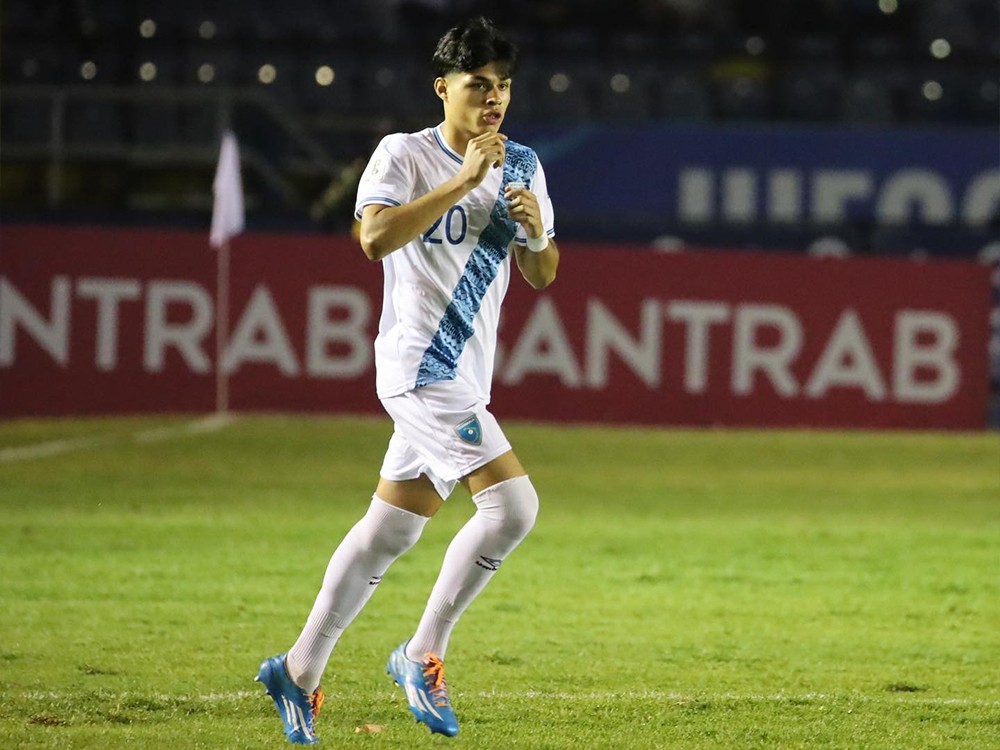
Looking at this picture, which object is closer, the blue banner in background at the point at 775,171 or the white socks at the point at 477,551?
the white socks at the point at 477,551

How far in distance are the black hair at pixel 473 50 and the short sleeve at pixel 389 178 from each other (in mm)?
266

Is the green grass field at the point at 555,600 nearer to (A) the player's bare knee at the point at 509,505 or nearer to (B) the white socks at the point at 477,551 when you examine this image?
(B) the white socks at the point at 477,551

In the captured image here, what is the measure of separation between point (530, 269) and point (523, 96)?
13.8m

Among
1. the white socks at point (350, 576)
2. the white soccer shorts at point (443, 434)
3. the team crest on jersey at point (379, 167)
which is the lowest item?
the white socks at point (350, 576)

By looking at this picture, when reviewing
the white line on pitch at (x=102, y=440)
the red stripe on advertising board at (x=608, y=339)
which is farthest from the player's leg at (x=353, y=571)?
the red stripe on advertising board at (x=608, y=339)

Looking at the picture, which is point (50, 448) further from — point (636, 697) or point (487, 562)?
point (487, 562)

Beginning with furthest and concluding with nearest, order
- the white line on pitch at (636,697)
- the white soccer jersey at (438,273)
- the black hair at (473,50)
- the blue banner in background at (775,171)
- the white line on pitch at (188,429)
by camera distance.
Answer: the blue banner in background at (775,171), the white line on pitch at (188,429), the white line on pitch at (636,697), the white soccer jersey at (438,273), the black hair at (473,50)

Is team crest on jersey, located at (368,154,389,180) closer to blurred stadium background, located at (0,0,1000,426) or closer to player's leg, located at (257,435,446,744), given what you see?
player's leg, located at (257,435,446,744)

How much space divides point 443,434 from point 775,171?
13.4 metres

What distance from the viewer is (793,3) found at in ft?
65.0

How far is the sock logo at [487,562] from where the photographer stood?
5062 mm

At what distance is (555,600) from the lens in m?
7.90

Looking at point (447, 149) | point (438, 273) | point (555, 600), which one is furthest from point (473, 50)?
point (555, 600)

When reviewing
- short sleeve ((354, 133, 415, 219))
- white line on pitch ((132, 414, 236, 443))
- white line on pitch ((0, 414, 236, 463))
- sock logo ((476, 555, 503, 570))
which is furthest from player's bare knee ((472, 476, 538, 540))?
white line on pitch ((132, 414, 236, 443))
